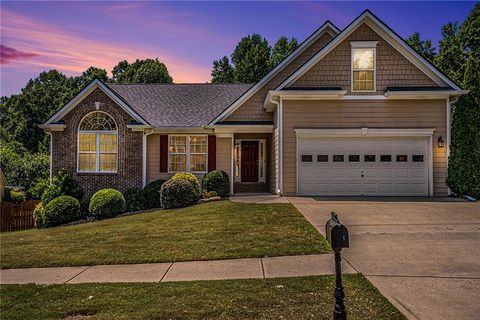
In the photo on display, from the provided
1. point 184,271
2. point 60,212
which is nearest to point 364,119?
point 184,271

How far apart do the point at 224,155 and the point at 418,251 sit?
12106 mm

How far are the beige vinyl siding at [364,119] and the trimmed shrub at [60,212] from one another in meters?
8.63

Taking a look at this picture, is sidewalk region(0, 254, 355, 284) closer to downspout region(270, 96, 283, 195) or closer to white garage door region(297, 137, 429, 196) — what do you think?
downspout region(270, 96, 283, 195)

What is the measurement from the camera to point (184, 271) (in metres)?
6.68

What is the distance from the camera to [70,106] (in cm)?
1781

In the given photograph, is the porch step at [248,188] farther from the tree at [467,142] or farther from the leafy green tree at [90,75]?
the leafy green tree at [90,75]

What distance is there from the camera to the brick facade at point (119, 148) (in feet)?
57.8

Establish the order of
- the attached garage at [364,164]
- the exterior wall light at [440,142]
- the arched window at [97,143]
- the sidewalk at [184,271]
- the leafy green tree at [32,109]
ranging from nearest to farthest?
the sidewalk at [184,271] → the exterior wall light at [440,142] → the attached garage at [364,164] → the arched window at [97,143] → the leafy green tree at [32,109]

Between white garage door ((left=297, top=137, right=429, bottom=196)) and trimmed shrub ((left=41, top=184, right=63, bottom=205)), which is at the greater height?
white garage door ((left=297, top=137, right=429, bottom=196))

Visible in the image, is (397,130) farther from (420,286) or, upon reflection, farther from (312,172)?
(420,286)

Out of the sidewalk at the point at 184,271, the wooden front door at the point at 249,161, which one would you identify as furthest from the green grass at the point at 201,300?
the wooden front door at the point at 249,161

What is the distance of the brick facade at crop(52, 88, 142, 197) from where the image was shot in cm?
1761

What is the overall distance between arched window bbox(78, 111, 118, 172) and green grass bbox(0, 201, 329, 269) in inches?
254

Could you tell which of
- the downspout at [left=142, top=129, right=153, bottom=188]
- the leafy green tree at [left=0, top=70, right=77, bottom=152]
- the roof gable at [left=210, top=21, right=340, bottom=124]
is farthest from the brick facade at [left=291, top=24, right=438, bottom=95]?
the leafy green tree at [left=0, top=70, right=77, bottom=152]
